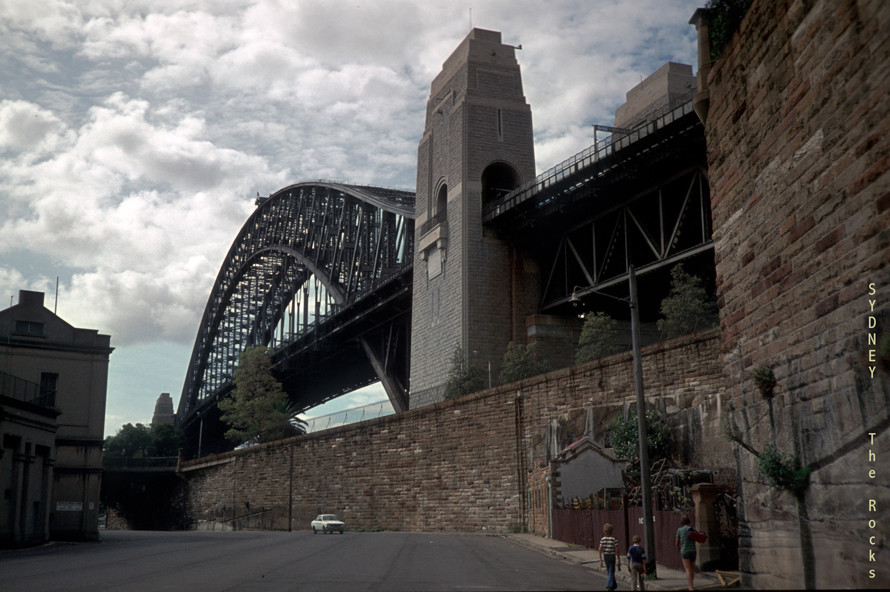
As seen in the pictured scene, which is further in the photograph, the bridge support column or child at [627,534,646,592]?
the bridge support column

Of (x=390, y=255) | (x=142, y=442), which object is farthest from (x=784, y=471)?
(x=142, y=442)

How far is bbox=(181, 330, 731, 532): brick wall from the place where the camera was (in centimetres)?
3278

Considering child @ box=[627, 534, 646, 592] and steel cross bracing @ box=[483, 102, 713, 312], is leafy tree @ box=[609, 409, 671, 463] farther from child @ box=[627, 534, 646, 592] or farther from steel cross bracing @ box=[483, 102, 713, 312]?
child @ box=[627, 534, 646, 592]

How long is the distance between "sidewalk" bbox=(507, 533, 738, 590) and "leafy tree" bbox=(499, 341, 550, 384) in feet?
34.8

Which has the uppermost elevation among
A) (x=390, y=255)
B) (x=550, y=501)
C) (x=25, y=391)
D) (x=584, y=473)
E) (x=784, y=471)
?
(x=390, y=255)

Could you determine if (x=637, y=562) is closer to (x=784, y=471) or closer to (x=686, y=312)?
(x=784, y=471)

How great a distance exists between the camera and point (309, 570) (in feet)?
72.9

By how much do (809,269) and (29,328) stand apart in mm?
47707

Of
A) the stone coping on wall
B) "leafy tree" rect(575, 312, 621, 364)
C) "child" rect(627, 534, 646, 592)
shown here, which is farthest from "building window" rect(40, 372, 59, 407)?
"child" rect(627, 534, 646, 592)

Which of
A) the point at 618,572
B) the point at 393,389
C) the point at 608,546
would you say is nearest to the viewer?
the point at 608,546

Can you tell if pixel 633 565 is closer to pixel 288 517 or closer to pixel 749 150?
pixel 749 150

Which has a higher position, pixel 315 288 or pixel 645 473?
pixel 315 288

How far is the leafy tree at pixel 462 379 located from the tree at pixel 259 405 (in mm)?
32125

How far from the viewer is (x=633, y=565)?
59.8 feet
